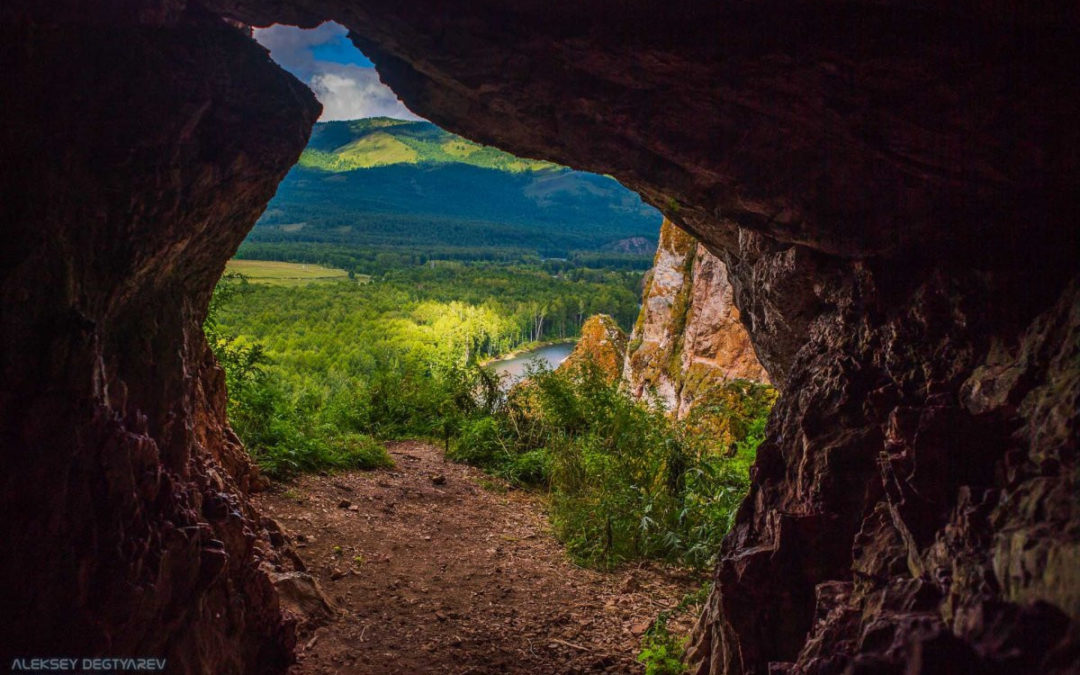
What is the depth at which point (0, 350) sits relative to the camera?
9.52 ft

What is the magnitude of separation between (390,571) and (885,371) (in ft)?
16.9

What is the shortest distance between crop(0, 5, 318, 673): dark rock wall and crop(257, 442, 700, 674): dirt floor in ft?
3.34

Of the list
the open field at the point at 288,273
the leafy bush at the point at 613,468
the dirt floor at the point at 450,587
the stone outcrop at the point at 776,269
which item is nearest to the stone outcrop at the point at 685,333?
the leafy bush at the point at 613,468

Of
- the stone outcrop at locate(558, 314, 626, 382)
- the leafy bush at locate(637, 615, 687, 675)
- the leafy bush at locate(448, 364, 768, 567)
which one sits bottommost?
the leafy bush at locate(637, 615, 687, 675)

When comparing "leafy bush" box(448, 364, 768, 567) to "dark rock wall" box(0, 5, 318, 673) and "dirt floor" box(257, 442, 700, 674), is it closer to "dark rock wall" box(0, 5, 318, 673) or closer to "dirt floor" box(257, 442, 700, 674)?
"dirt floor" box(257, 442, 700, 674)

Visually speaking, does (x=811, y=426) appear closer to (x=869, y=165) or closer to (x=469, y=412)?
(x=869, y=165)

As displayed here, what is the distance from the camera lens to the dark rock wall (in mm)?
2986

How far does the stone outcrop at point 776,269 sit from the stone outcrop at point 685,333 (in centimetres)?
674

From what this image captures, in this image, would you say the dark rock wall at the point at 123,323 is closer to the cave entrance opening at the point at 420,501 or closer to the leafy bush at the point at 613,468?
the cave entrance opening at the point at 420,501

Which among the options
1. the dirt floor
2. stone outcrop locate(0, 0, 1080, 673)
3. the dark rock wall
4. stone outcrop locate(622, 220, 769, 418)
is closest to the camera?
stone outcrop locate(0, 0, 1080, 673)

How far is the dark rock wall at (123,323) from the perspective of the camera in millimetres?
2986

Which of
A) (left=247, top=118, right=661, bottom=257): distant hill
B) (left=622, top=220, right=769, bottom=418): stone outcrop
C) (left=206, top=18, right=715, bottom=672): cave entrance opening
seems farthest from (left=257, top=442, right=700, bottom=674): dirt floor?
(left=247, top=118, right=661, bottom=257): distant hill

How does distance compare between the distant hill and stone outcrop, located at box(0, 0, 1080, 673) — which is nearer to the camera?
stone outcrop, located at box(0, 0, 1080, 673)

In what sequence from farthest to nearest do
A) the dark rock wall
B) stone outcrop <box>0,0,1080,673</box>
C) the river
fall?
the river
the dark rock wall
stone outcrop <box>0,0,1080,673</box>
